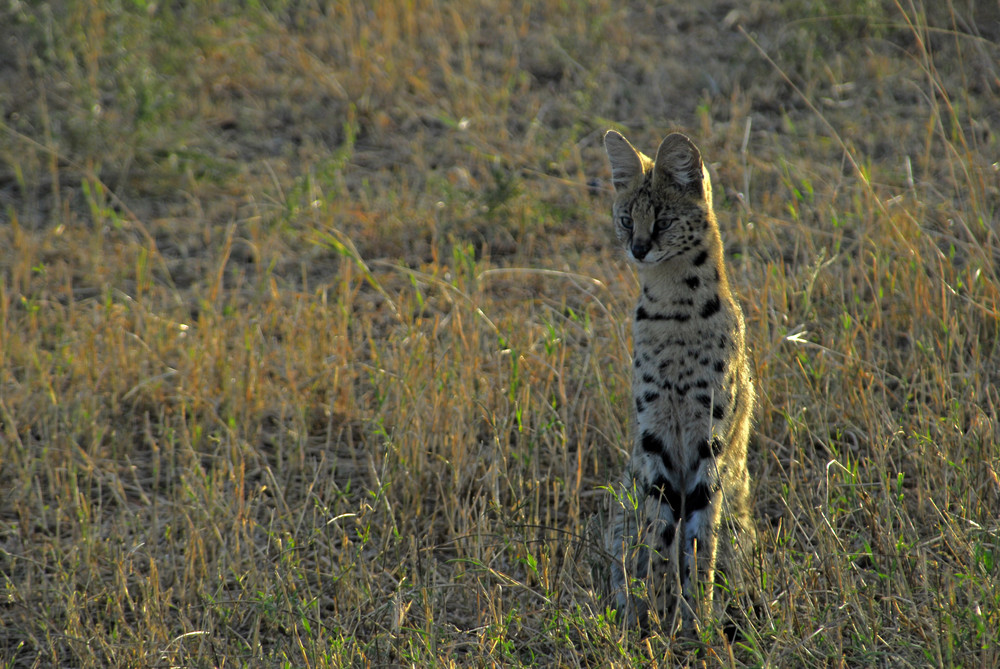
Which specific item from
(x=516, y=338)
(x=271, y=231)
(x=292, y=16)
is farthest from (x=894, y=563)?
(x=292, y=16)

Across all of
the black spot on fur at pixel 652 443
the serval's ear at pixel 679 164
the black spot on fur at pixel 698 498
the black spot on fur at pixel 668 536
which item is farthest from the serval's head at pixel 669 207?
the black spot on fur at pixel 668 536

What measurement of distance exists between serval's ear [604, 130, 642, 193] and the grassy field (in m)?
0.99

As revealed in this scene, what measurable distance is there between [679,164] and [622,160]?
29 cm

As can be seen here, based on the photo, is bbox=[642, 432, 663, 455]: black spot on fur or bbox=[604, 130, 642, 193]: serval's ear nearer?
bbox=[642, 432, 663, 455]: black spot on fur

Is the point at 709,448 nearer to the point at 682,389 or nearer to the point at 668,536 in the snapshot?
the point at 682,389

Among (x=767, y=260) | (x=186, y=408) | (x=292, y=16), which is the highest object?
(x=292, y=16)

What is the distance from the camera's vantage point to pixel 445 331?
5.65 m

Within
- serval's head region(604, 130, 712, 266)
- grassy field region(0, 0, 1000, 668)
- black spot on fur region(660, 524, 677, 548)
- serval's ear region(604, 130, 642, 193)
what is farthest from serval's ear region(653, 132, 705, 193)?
black spot on fur region(660, 524, 677, 548)

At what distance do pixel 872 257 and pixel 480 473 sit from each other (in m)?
2.37

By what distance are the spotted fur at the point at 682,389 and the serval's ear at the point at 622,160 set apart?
11 centimetres

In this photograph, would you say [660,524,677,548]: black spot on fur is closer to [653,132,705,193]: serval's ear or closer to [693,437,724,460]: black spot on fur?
[693,437,724,460]: black spot on fur

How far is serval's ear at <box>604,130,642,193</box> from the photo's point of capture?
3955 mm

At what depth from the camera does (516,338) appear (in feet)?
17.5

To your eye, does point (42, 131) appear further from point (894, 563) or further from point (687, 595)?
Answer: point (894, 563)
